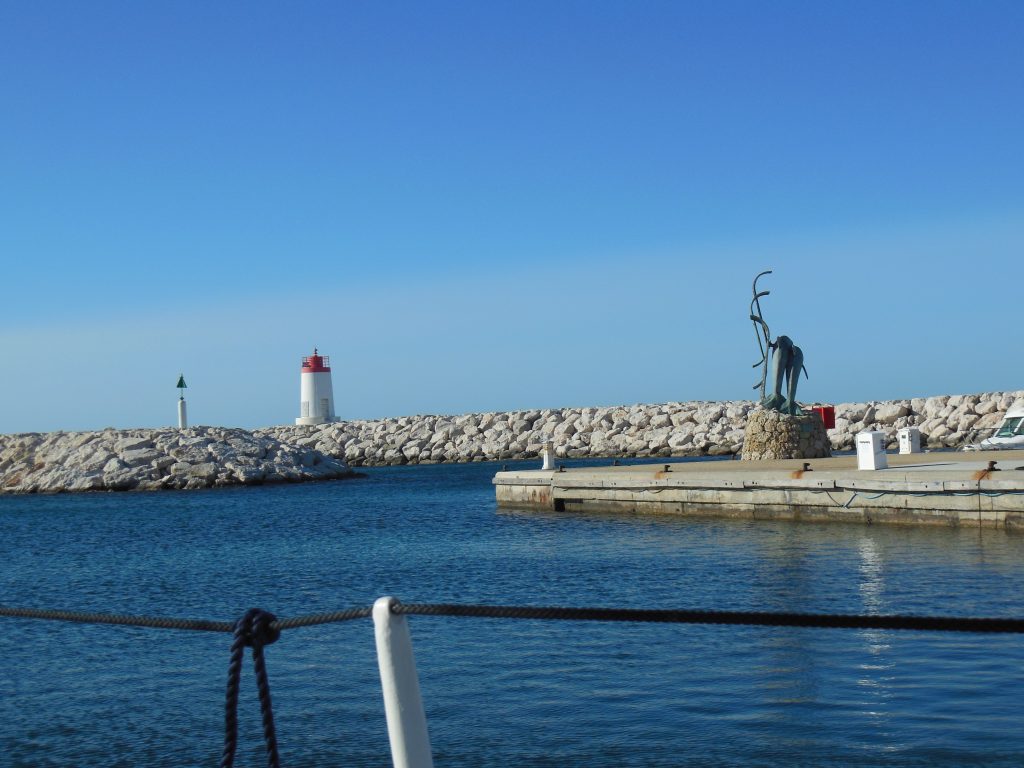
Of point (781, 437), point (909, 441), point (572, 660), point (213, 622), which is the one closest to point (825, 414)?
point (781, 437)

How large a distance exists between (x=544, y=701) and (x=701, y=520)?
40.4 feet

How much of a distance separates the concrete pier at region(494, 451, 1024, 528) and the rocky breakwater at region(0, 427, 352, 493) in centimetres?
2035

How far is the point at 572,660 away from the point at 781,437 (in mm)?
15954

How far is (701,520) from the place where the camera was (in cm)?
1998

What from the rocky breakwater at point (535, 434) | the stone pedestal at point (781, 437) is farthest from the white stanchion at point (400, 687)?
the rocky breakwater at point (535, 434)

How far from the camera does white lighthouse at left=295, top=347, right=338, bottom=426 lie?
215 feet

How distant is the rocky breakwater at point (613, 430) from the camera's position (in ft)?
153

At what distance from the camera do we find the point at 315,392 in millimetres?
65938

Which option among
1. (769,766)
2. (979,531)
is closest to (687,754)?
(769,766)

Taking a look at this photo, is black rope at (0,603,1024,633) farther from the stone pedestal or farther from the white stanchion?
the stone pedestal

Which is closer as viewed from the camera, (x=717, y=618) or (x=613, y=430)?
(x=717, y=618)

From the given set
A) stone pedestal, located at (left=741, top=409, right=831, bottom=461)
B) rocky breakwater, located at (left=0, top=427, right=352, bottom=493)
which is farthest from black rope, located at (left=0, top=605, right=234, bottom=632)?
rocky breakwater, located at (left=0, top=427, right=352, bottom=493)

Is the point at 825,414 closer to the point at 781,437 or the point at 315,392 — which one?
the point at 781,437

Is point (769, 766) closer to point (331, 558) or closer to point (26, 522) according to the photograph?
point (331, 558)
